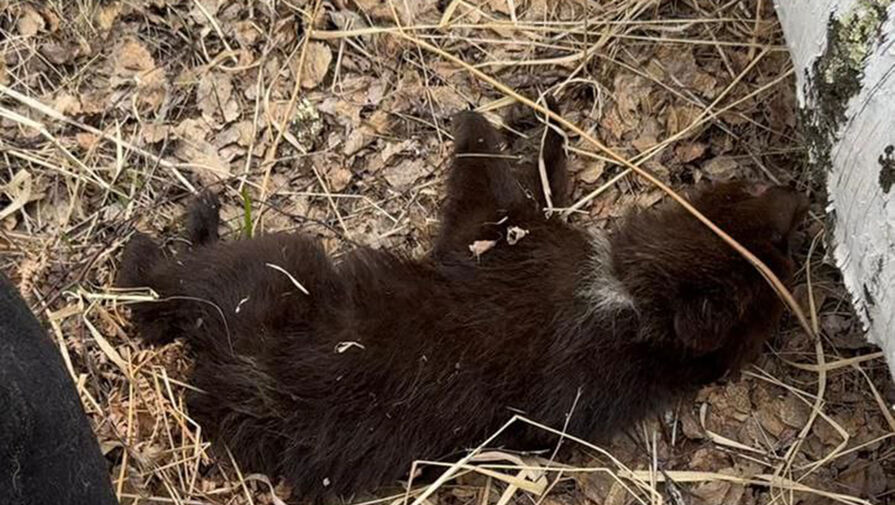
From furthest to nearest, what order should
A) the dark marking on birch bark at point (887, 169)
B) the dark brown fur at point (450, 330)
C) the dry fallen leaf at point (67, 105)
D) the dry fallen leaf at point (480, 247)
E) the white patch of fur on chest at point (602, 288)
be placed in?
1. the dry fallen leaf at point (67, 105)
2. the dry fallen leaf at point (480, 247)
3. the white patch of fur on chest at point (602, 288)
4. the dark brown fur at point (450, 330)
5. the dark marking on birch bark at point (887, 169)

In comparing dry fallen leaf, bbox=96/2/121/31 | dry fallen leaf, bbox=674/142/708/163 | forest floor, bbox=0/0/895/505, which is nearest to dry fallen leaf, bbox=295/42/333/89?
forest floor, bbox=0/0/895/505

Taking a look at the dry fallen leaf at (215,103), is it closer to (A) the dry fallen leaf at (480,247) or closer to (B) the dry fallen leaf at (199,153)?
(B) the dry fallen leaf at (199,153)

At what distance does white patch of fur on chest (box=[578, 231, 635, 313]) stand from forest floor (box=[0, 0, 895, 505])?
0.41 m

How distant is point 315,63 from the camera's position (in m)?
4.47

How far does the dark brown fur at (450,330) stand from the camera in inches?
148

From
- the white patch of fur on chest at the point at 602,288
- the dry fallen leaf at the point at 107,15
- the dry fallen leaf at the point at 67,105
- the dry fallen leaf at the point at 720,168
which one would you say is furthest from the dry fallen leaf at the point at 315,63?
the dry fallen leaf at the point at 720,168

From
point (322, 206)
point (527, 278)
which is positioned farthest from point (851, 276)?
point (322, 206)

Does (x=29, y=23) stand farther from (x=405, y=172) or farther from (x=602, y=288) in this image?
(x=602, y=288)

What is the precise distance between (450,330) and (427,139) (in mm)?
984

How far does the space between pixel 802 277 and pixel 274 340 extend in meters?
2.09

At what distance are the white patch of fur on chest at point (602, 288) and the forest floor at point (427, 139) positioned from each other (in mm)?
410

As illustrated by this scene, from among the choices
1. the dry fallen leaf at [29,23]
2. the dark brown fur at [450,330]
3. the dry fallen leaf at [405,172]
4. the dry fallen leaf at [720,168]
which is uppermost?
the dry fallen leaf at [29,23]

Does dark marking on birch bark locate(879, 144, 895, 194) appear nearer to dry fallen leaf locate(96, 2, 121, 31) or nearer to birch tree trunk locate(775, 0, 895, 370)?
birch tree trunk locate(775, 0, 895, 370)

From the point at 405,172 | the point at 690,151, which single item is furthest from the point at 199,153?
the point at 690,151
